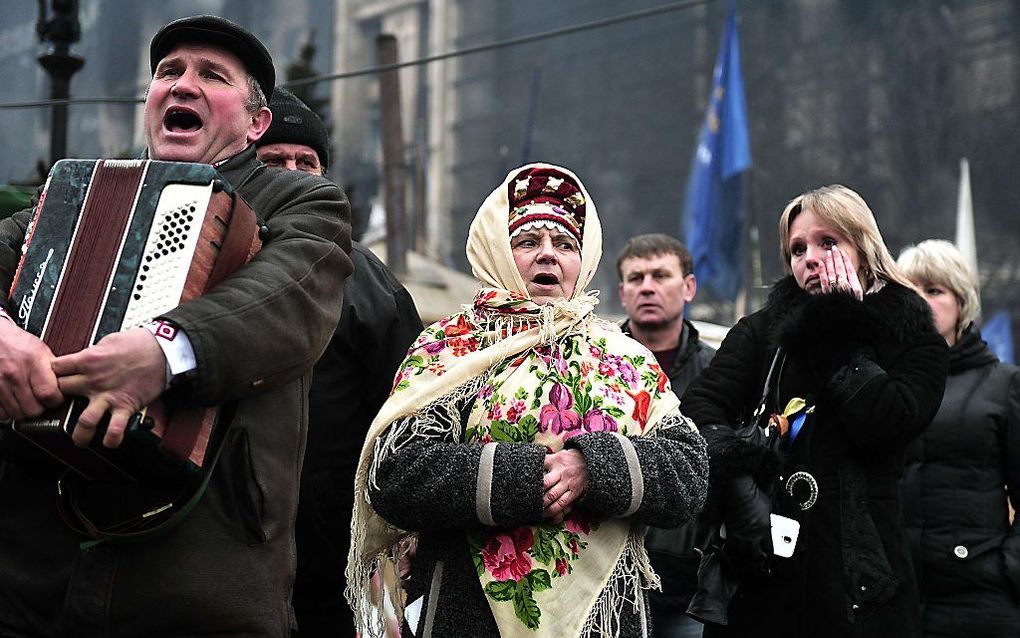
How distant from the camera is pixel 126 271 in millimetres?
2453

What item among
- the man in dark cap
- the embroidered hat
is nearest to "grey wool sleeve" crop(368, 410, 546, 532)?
the man in dark cap

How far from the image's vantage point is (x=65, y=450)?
7.91 ft

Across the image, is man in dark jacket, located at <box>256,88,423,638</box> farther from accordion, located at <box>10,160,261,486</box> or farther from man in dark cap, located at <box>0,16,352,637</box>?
accordion, located at <box>10,160,261,486</box>

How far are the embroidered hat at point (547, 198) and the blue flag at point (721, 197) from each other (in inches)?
277

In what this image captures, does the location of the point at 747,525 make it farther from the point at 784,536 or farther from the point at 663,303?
the point at 663,303

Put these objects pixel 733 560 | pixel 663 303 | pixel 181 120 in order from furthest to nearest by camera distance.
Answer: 1. pixel 663 303
2. pixel 733 560
3. pixel 181 120

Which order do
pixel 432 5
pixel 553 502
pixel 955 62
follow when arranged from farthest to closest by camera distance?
pixel 432 5, pixel 955 62, pixel 553 502

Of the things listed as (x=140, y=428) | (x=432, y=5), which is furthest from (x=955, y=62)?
(x=140, y=428)

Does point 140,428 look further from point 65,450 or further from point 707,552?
point 707,552

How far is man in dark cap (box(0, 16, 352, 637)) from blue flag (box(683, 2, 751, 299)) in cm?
816

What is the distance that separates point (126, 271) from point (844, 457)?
2.26m

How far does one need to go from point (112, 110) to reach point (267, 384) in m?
26.9

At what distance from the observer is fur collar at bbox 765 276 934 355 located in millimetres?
3865

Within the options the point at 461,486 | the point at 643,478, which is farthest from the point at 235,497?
the point at 643,478
